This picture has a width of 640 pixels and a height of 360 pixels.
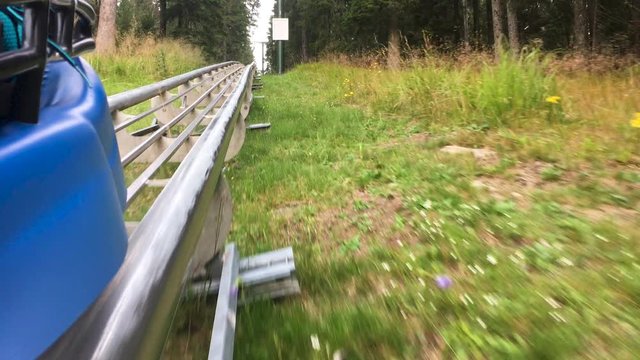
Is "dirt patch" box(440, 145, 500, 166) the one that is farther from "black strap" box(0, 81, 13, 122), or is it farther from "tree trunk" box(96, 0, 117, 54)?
"tree trunk" box(96, 0, 117, 54)

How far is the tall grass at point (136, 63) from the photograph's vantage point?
41.4 feet

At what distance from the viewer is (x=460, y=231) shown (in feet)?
9.15

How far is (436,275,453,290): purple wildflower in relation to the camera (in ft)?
7.34

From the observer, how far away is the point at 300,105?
9.60m

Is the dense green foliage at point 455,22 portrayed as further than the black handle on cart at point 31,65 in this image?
Yes

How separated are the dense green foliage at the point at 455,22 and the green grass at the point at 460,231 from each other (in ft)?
26.4

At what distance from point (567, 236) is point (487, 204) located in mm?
596

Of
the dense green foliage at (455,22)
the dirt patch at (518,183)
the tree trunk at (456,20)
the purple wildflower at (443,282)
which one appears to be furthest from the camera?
A: the tree trunk at (456,20)

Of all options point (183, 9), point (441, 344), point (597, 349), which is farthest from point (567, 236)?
point (183, 9)

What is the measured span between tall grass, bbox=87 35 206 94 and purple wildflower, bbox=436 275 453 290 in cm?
939

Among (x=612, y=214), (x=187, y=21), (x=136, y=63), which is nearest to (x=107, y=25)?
(x=136, y=63)

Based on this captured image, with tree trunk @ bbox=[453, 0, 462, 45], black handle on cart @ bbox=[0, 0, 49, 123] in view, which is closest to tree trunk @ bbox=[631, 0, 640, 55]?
black handle on cart @ bbox=[0, 0, 49, 123]

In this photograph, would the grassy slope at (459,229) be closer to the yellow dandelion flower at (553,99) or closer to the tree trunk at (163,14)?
the yellow dandelion flower at (553,99)

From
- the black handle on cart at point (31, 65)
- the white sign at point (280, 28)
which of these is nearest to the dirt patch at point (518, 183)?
the black handle on cart at point (31, 65)
